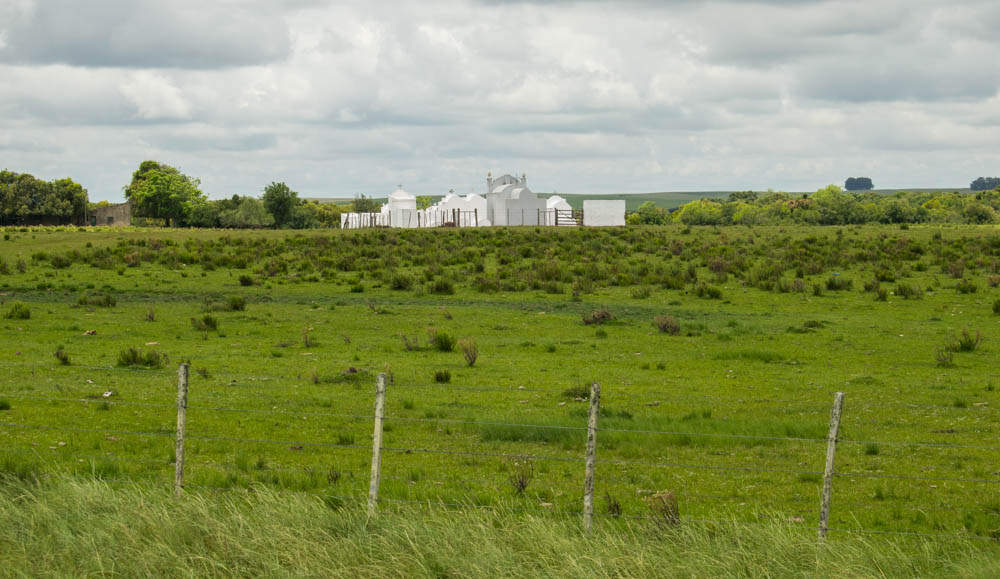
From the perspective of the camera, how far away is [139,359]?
22.5m

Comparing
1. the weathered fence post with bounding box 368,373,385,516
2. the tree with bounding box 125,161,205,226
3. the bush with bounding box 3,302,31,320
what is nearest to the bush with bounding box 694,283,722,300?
the bush with bounding box 3,302,31,320

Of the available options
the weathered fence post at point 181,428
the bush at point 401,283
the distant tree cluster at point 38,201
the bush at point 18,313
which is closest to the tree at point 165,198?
the distant tree cluster at point 38,201

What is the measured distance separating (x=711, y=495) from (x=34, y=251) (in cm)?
4820

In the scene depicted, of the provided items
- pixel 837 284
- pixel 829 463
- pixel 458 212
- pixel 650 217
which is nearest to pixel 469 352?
pixel 829 463

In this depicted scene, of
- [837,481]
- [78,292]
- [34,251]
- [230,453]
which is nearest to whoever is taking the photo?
[837,481]

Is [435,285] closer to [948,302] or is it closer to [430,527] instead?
[948,302]

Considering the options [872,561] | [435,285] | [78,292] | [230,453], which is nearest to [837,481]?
[872,561]

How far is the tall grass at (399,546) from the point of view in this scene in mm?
8930

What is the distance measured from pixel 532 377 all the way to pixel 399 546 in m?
12.4

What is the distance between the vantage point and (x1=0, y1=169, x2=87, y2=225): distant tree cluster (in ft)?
392

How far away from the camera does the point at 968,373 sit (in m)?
21.6

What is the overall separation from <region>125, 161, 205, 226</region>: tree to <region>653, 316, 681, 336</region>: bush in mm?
109627

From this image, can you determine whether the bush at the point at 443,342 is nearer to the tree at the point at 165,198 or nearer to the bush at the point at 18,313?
the bush at the point at 18,313

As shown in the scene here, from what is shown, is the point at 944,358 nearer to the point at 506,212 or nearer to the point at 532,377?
the point at 532,377
